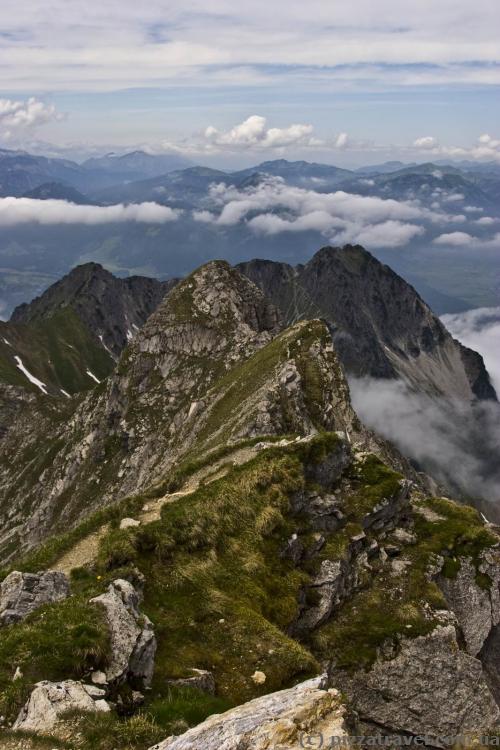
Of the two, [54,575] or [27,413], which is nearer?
[54,575]

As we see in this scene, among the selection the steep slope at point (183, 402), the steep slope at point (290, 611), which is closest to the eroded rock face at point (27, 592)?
the steep slope at point (290, 611)

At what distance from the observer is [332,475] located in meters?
33.5

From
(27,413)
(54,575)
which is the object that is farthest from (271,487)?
(27,413)

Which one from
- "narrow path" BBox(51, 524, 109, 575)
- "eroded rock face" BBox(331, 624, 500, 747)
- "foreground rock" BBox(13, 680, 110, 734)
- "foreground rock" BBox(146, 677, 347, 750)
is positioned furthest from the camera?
"narrow path" BBox(51, 524, 109, 575)

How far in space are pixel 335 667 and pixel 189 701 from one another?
998cm

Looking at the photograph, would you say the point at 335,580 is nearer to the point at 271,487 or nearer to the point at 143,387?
the point at 271,487

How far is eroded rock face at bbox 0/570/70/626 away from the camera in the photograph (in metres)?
19.6

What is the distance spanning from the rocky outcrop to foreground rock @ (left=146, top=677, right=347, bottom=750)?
4003mm

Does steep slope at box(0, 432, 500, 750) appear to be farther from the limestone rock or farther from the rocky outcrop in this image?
the limestone rock

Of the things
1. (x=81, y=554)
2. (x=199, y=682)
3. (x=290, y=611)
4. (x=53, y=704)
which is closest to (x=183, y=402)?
(x=81, y=554)

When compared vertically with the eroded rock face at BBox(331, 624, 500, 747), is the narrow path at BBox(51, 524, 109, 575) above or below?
above

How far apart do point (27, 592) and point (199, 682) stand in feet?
25.6

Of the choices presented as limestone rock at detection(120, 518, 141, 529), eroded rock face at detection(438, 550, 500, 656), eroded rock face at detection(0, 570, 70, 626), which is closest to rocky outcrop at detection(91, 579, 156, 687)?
eroded rock face at detection(0, 570, 70, 626)

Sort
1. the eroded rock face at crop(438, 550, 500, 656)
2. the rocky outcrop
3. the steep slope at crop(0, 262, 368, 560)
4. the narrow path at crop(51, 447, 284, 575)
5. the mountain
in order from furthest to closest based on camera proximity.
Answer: the steep slope at crop(0, 262, 368, 560) → the eroded rock face at crop(438, 550, 500, 656) → the narrow path at crop(51, 447, 284, 575) → the rocky outcrop → the mountain
